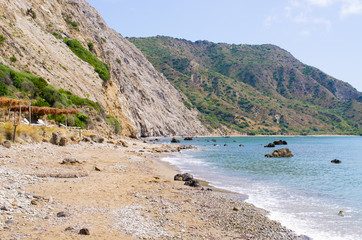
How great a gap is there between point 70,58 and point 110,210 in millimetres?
49294

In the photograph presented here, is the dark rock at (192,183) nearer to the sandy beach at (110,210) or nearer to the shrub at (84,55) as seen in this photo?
the sandy beach at (110,210)

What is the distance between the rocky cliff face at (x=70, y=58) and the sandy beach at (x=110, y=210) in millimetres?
31320

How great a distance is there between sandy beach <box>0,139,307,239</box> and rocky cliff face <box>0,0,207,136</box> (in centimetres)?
3132

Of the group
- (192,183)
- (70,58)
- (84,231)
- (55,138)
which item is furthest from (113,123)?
(84,231)

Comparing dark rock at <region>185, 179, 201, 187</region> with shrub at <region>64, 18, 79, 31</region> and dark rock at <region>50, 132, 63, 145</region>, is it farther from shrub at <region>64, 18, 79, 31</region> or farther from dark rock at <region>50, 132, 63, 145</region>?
shrub at <region>64, 18, 79, 31</region>

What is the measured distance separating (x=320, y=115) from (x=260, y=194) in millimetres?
156766

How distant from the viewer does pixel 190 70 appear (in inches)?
6575

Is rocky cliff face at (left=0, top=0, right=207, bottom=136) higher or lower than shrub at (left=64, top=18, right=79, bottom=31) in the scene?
lower

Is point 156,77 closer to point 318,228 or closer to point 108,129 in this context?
point 108,129

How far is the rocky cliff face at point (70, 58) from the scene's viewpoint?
134 ft

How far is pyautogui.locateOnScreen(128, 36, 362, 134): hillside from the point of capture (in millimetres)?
142750

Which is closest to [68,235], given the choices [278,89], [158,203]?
[158,203]

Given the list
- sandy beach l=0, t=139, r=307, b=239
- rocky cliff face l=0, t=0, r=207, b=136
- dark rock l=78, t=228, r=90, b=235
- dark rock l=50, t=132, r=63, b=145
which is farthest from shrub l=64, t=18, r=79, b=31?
dark rock l=78, t=228, r=90, b=235

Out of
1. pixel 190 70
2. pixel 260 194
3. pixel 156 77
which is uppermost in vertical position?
pixel 190 70
